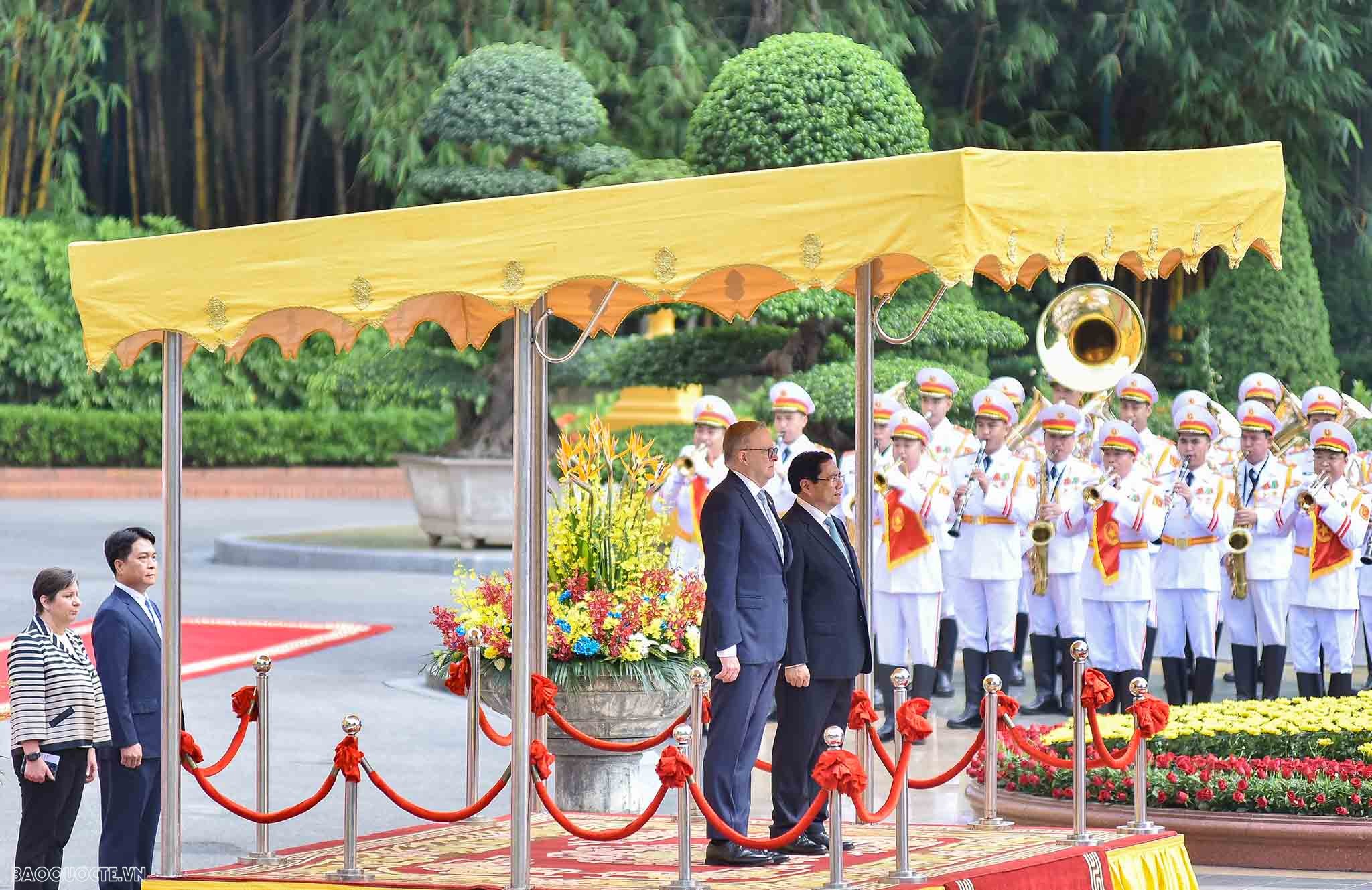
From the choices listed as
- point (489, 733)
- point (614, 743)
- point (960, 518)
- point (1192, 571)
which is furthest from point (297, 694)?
point (1192, 571)

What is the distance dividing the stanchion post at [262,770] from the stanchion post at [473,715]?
84 centimetres

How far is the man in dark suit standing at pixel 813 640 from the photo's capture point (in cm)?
776

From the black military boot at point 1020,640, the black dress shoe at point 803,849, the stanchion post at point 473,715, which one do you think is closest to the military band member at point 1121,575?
the black military boot at point 1020,640

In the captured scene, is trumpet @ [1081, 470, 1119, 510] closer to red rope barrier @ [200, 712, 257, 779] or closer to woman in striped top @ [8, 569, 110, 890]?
red rope barrier @ [200, 712, 257, 779]

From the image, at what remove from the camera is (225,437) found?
1275 inches

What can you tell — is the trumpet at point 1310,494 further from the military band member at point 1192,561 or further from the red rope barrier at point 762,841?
the red rope barrier at point 762,841

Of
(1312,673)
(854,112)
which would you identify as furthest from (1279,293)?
(1312,673)

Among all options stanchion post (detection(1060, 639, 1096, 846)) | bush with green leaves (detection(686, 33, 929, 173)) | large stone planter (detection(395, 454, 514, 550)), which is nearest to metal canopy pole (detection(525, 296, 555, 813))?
stanchion post (detection(1060, 639, 1096, 846))

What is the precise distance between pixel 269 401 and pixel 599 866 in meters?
27.2

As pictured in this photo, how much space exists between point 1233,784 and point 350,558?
13.5 meters

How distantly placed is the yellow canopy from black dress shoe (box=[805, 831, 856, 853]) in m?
1.99

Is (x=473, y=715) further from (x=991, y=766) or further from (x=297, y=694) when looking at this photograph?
(x=297, y=694)

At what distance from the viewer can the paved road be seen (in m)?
9.78

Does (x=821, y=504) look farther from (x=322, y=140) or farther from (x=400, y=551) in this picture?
(x=322, y=140)
